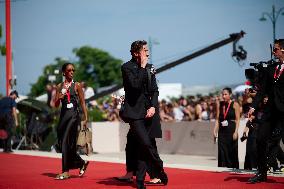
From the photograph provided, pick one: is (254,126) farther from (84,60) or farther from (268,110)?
(84,60)

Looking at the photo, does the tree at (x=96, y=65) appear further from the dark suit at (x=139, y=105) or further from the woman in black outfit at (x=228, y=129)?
the dark suit at (x=139, y=105)

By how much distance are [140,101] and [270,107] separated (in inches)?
77.3

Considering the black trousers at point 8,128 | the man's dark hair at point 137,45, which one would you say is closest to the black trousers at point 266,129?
the man's dark hair at point 137,45

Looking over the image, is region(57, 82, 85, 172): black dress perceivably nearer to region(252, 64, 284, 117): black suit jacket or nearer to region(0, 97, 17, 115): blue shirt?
region(252, 64, 284, 117): black suit jacket

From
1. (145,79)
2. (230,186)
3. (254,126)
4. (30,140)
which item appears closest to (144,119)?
(145,79)

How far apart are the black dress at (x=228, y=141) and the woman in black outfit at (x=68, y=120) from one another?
359 cm

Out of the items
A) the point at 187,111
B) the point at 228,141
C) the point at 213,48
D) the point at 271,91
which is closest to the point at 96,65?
the point at 213,48

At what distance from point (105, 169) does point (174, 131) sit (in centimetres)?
851

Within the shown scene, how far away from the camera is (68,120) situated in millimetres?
11164

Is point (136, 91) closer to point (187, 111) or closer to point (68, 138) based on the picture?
point (68, 138)

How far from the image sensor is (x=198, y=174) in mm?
11445

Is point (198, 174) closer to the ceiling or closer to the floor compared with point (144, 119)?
closer to the floor

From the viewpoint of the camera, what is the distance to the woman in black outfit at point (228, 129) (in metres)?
13.6

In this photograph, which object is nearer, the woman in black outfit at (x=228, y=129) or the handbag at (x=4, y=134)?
the woman in black outfit at (x=228, y=129)
